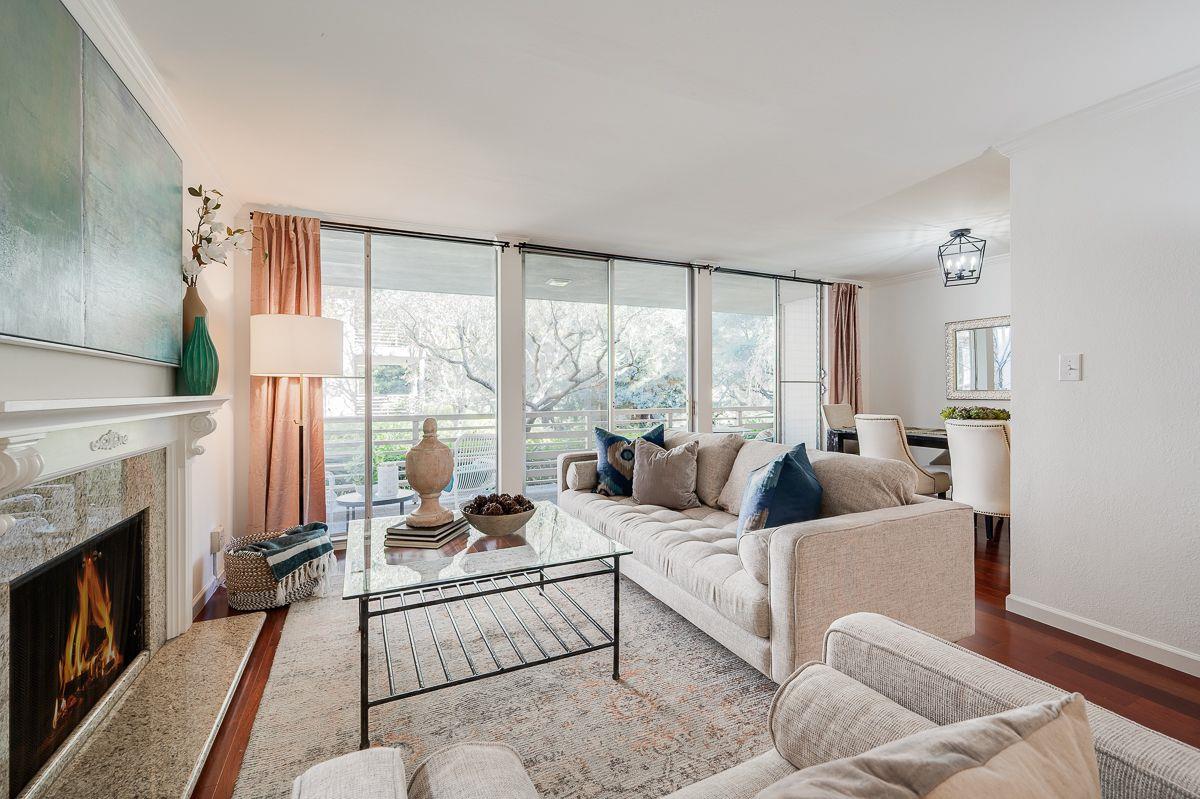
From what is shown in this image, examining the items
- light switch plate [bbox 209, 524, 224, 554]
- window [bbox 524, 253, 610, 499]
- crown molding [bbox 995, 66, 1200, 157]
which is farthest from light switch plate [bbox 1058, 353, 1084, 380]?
→ light switch plate [bbox 209, 524, 224, 554]

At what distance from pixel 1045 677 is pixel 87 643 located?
3.37m

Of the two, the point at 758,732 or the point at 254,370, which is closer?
the point at 758,732

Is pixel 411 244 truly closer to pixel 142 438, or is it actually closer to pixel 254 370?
pixel 254 370

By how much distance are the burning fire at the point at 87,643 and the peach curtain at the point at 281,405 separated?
1662mm

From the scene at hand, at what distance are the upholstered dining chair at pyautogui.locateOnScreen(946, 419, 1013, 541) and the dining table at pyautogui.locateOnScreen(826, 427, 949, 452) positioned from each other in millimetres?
531

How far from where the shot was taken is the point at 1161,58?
2.02 m

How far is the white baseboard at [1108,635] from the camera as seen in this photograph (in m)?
2.12

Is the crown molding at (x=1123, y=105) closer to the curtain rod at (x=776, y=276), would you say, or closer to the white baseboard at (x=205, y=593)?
the curtain rod at (x=776, y=276)

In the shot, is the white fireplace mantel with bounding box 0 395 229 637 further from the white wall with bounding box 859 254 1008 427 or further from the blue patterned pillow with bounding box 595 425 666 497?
the white wall with bounding box 859 254 1008 427

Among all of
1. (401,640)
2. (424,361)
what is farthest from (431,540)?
(424,361)

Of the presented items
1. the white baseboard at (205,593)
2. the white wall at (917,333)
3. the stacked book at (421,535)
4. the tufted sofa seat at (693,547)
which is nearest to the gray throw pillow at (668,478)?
the tufted sofa seat at (693,547)

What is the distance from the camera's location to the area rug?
1.58 metres

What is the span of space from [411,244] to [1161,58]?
4.05 meters

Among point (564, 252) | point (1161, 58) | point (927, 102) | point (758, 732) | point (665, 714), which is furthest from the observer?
point (564, 252)
